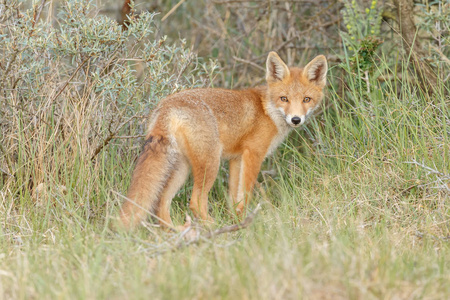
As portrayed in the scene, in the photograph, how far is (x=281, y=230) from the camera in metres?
3.42

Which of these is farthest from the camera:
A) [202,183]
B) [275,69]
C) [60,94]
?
[275,69]

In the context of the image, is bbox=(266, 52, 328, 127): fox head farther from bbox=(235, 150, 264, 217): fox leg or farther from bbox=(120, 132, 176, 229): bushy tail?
bbox=(120, 132, 176, 229): bushy tail

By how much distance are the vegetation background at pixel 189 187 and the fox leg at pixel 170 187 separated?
1.34ft

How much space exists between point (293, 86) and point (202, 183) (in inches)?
60.1

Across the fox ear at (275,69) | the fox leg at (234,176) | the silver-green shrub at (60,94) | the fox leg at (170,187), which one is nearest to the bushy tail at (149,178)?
the fox leg at (170,187)

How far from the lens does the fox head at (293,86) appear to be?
206 inches

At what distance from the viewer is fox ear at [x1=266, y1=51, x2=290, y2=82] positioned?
17.6 ft

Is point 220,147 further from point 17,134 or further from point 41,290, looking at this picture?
point 41,290

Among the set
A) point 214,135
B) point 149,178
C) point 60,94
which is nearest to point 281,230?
point 149,178

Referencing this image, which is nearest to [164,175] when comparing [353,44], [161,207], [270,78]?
[161,207]

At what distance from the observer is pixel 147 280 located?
106 inches

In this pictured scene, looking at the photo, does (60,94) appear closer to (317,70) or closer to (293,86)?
(293,86)

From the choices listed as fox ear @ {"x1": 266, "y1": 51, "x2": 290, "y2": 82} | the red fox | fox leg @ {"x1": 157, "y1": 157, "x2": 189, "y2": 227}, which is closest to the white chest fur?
the red fox

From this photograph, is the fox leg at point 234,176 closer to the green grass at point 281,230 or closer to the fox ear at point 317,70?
the green grass at point 281,230
